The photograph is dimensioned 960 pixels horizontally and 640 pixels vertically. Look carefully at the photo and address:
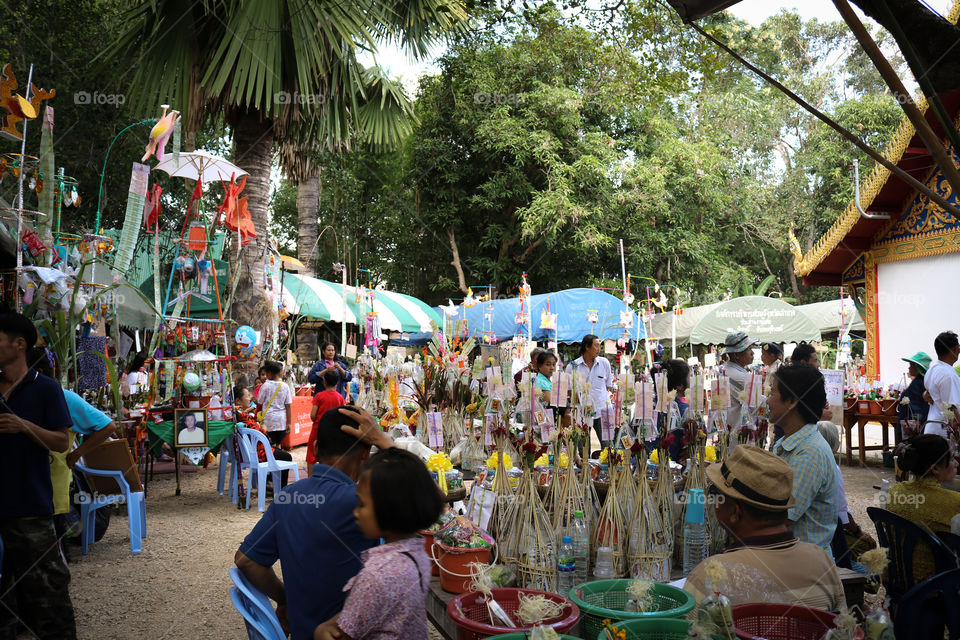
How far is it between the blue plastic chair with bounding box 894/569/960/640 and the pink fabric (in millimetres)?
1665

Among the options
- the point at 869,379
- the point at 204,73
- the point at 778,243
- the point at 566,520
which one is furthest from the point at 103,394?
the point at 778,243

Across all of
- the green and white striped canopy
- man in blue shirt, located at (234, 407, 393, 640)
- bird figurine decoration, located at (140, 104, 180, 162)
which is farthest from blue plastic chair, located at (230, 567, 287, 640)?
the green and white striped canopy

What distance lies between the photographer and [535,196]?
56.0 feet

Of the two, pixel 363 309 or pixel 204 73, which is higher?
pixel 204 73

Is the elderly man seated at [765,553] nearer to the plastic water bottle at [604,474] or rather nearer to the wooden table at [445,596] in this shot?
the wooden table at [445,596]

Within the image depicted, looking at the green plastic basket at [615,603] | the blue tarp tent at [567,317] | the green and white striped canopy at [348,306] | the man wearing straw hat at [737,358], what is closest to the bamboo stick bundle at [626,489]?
the green plastic basket at [615,603]

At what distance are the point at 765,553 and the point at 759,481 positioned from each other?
0.20 meters

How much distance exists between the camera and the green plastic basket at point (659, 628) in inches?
66.8

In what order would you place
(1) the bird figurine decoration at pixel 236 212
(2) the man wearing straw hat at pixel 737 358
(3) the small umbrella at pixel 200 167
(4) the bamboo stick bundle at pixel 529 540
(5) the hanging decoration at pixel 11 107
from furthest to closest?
(1) the bird figurine decoration at pixel 236 212, (3) the small umbrella at pixel 200 167, (2) the man wearing straw hat at pixel 737 358, (5) the hanging decoration at pixel 11 107, (4) the bamboo stick bundle at pixel 529 540

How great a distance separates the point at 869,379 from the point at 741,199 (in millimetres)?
11548

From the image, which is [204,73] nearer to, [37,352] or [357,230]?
[37,352]

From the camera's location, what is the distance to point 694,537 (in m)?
2.67

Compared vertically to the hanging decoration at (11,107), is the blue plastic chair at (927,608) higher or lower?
lower

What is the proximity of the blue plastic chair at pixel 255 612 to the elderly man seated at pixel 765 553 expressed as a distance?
1.19m
